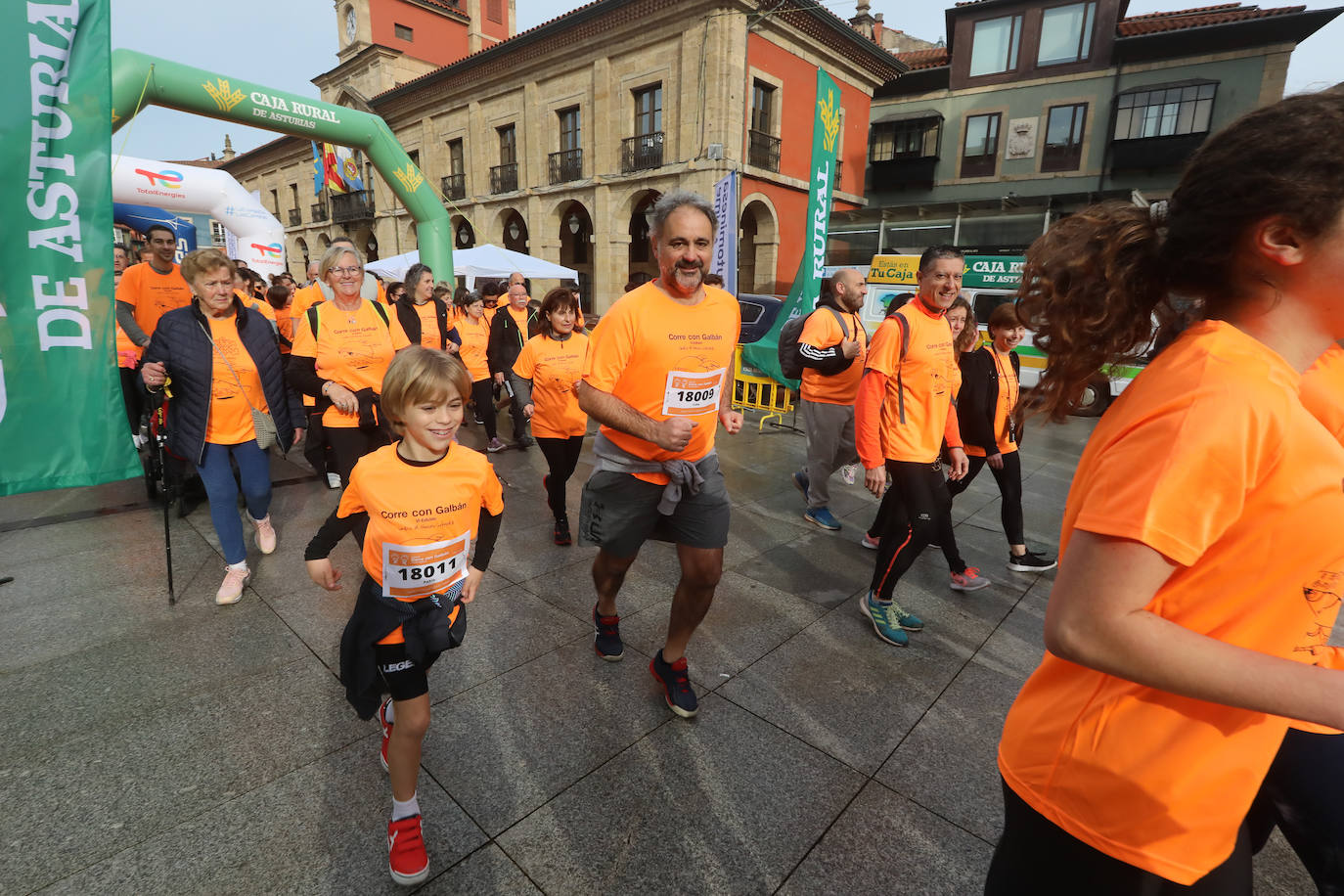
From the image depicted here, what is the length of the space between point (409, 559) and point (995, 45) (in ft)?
87.4

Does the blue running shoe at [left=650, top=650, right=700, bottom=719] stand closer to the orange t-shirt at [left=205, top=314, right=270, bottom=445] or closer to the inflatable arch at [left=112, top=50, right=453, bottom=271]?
the orange t-shirt at [left=205, top=314, right=270, bottom=445]

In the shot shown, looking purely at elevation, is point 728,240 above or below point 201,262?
above

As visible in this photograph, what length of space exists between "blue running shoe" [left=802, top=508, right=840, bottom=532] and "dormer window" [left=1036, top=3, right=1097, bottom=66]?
23.0 metres

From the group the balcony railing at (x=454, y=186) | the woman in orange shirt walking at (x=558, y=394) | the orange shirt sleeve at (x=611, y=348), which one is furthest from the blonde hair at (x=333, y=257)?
the balcony railing at (x=454, y=186)

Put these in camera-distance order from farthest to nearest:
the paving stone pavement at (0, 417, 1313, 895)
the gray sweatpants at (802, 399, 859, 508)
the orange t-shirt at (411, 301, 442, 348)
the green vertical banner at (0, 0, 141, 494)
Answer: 1. the orange t-shirt at (411, 301, 442, 348)
2. the gray sweatpants at (802, 399, 859, 508)
3. the green vertical banner at (0, 0, 141, 494)
4. the paving stone pavement at (0, 417, 1313, 895)

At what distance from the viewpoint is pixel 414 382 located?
2.05 meters

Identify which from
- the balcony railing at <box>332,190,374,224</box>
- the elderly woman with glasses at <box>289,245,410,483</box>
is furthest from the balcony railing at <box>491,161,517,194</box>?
the elderly woman with glasses at <box>289,245,410,483</box>

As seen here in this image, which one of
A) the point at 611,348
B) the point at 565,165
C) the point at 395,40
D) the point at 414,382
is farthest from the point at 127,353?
the point at 395,40

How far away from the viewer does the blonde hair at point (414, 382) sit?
6.74 ft

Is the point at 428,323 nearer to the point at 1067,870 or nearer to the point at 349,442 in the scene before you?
the point at 349,442

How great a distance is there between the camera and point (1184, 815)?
0.95 meters

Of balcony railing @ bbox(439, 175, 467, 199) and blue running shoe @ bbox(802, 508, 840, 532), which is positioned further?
balcony railing @ bbox(439, 175, 467, 199)

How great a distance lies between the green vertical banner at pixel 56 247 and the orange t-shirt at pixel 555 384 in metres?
2.37

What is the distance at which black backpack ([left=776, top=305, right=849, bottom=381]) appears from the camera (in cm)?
498
